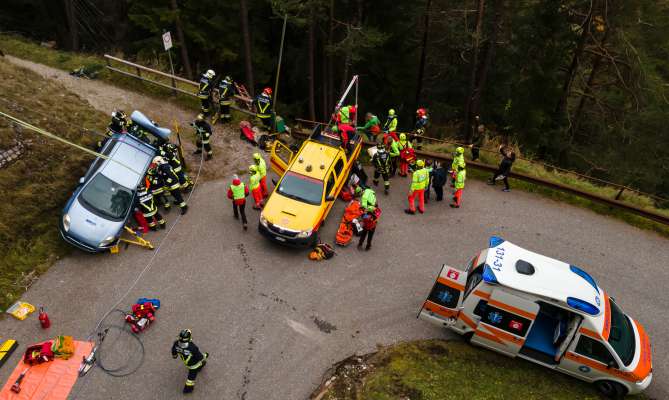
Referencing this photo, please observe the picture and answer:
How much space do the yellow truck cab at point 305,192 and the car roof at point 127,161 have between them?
374cm

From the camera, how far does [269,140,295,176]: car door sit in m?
14.3

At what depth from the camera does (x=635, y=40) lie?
2059cm

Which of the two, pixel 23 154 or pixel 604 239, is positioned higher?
pixel 23 154

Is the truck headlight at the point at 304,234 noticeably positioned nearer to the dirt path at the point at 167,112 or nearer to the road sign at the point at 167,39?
the dirt path at the point at 167,112

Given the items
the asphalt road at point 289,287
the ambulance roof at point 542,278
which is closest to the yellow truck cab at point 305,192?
the asphalt road at point 289,287

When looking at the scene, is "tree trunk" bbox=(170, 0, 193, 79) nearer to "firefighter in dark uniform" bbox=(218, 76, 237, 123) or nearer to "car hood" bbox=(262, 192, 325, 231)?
"firefighter in dark uniform" bbox=(218, 76, 237, 123)

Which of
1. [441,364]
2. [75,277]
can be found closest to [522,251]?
[441,364]

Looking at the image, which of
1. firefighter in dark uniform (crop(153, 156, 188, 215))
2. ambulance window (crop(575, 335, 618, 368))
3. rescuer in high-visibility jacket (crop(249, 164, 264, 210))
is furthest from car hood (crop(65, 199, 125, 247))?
ambulance window (crop(575, 335, 618, 368))

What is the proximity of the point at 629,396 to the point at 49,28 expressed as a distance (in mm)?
37455

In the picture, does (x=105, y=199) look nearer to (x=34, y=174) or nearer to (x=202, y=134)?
(x=34, y=174)

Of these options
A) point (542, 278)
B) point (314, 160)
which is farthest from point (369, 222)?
point (542, 278)

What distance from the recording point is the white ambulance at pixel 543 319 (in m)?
8.98

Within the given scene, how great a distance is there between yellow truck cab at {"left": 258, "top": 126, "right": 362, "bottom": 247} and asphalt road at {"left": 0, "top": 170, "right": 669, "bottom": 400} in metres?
0.83

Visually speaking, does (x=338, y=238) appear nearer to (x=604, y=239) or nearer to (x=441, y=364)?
(x=441, y=364)
